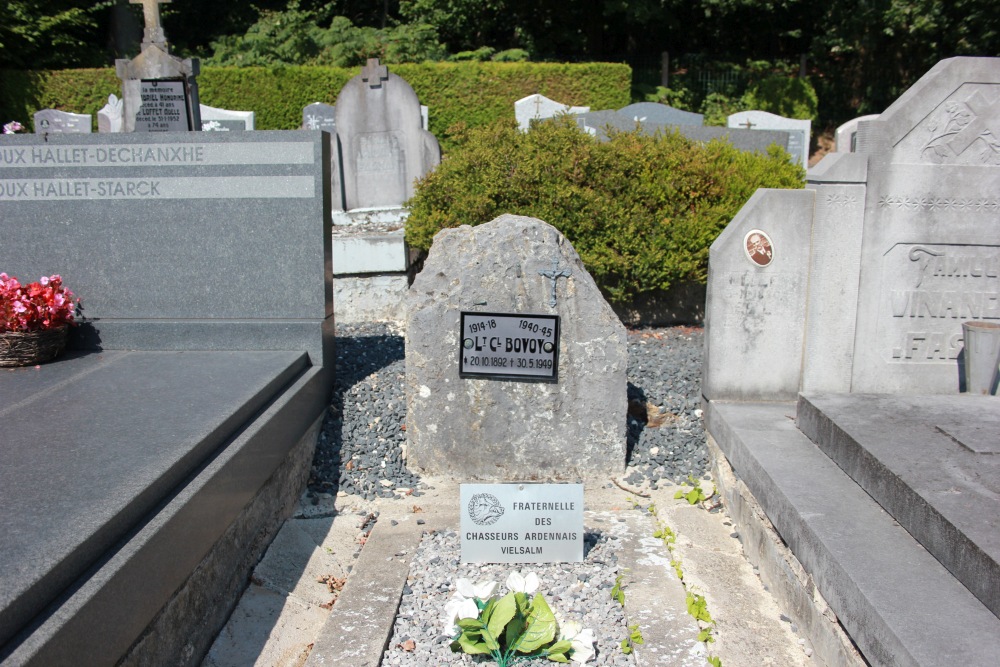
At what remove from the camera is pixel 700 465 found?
446 cm

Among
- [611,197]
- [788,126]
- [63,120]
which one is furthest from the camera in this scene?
[63,120]

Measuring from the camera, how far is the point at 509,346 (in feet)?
13.6

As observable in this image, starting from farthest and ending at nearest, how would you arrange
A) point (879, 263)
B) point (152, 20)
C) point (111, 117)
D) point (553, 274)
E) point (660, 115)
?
point (111, 117) < point (660, 115) < point (152, 20) < point (879, 263) < point (553, 274)

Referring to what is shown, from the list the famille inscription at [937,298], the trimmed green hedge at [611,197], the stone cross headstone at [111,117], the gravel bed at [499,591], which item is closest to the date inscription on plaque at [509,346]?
the gravel bed at [499,591]

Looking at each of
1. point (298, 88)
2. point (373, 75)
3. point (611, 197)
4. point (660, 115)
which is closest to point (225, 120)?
point (298, 88)

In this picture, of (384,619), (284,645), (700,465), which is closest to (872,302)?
(700,465)

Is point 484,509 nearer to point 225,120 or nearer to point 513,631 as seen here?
point 513,631

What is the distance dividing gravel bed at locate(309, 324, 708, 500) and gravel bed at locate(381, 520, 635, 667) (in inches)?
31.1

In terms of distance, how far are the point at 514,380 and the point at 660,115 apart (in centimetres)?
965

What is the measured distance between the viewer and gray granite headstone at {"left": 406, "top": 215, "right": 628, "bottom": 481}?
4.16 meters

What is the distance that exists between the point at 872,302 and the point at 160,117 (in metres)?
6.30

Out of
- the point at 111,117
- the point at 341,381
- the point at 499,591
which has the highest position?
the point at 111,117

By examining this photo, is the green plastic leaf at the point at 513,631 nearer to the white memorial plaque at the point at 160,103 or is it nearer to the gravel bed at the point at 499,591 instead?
the gravel bed at the point at 499,591

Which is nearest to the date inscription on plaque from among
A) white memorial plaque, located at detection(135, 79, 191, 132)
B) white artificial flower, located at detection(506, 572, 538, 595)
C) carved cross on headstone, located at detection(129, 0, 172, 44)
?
white artificial flower, located at detection(506, 572, 538, 595)
